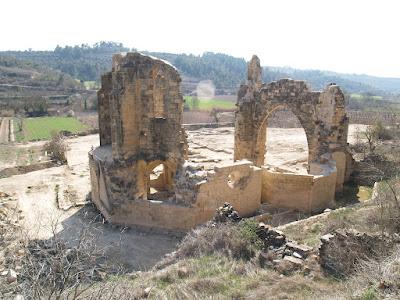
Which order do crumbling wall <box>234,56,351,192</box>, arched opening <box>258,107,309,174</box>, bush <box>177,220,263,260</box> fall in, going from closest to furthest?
bush <box>177,220,263,260</box> < crumbling wall <box>234,56,351,192</box> < arched opening <box>258,107,309,174</box>

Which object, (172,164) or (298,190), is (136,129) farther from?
(298,190)

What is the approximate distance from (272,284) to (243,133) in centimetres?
1217

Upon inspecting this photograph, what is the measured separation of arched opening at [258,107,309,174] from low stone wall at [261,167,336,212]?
298 cm

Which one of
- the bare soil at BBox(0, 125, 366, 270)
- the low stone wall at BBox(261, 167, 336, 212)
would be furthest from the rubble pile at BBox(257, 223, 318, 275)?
the low stone wall at BBox(261, 167, 336, 212)

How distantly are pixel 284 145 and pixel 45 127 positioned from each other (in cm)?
3276

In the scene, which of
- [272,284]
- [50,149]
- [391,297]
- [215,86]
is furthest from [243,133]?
[215,86]

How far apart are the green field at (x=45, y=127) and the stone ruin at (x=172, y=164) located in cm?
2750

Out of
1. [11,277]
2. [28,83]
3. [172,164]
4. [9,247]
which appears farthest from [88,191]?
[28,83]

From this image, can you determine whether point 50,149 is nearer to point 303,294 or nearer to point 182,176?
point 182,176

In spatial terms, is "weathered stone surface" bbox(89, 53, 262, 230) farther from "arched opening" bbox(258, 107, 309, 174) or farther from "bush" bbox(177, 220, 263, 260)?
"arched opening" bbox(258, 107, 309, 174)

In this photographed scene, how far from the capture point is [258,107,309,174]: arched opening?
1841cm

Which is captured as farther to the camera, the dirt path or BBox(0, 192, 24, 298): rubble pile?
the dirt path

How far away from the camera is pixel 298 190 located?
526 inches

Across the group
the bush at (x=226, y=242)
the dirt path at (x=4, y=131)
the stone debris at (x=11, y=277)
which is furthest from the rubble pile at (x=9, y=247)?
the dirt path at (x=4, y=131)
